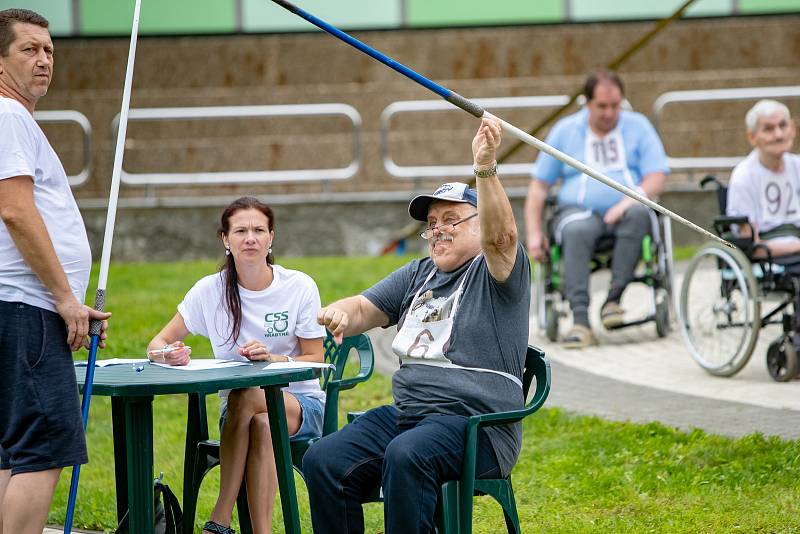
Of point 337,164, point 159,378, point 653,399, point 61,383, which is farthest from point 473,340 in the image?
point 337,164

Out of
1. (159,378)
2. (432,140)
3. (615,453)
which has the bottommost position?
(615,453)

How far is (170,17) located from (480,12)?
3.47 metres

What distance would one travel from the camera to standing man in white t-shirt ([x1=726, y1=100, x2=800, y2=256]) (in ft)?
26.3

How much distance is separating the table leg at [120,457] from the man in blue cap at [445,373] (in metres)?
0.77

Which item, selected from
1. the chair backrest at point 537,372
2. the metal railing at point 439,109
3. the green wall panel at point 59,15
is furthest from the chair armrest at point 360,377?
the green wall panel at point 59,15

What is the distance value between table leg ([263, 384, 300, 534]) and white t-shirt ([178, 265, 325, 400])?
58cm

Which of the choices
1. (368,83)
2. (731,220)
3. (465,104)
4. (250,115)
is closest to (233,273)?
(465,104)

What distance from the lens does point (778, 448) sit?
5977 mm

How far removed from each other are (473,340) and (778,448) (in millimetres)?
2125

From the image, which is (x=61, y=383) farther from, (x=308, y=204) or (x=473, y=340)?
(x=308, y=204)

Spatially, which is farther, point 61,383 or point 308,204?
point 308,204

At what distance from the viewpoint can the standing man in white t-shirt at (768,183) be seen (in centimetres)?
802

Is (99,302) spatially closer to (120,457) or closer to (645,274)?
(120,457)

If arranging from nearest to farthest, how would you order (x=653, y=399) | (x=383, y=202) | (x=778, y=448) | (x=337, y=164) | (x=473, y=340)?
(x=473, y=340), (x=778, y=448), (x=653, y=399), (x=383, y=202), (x=337, y=164)
